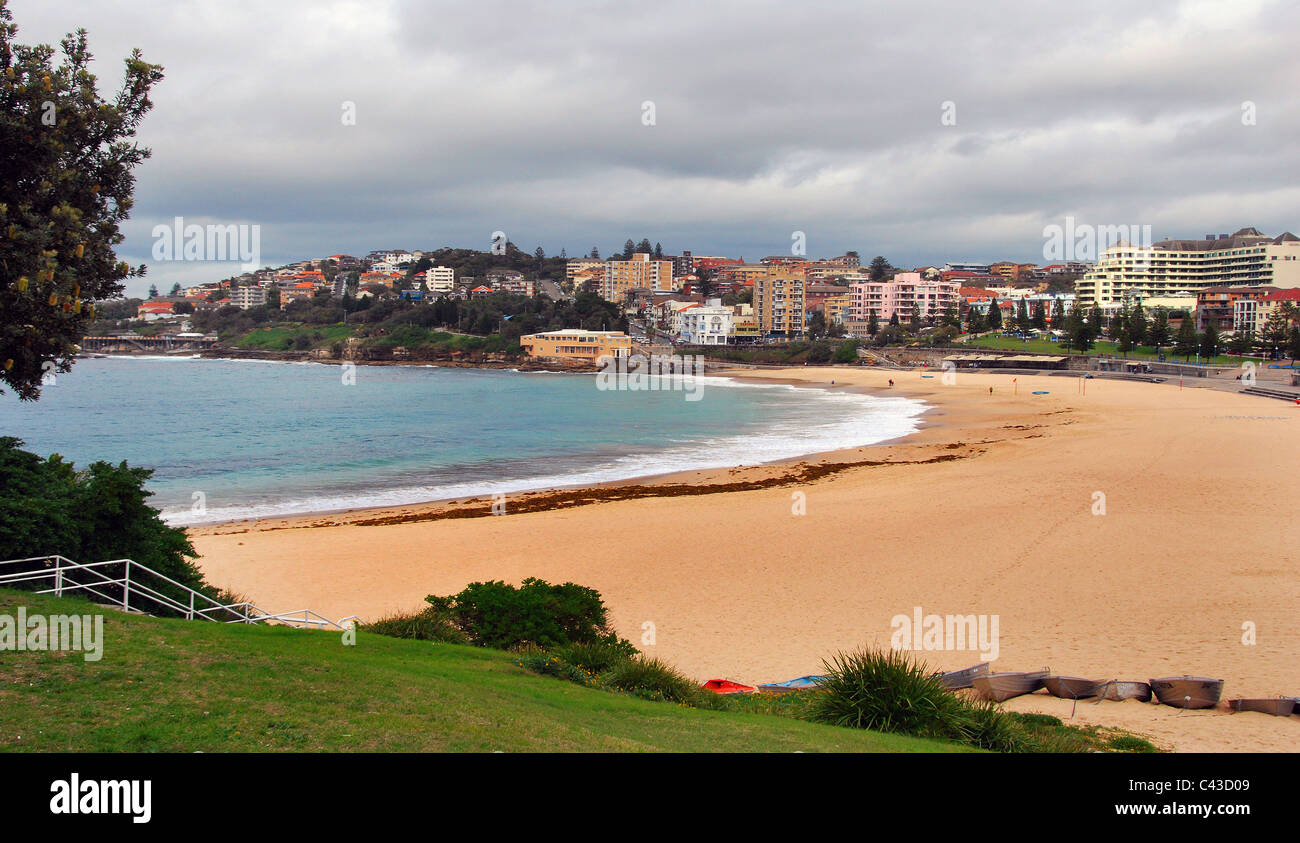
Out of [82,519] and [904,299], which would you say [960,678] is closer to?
[82,519]

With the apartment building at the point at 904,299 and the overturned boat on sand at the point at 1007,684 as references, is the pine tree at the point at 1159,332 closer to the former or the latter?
the apartment building at the point at 904,299

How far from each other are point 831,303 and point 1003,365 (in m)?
60.2

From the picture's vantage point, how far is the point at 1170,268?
→ 127 metres

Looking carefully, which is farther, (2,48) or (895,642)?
(895,642)

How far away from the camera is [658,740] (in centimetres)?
621

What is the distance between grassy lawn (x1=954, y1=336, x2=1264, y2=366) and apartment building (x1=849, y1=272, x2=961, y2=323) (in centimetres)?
2352

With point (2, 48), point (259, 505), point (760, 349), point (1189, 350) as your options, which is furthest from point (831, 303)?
point (2, 48)

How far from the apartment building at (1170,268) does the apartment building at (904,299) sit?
813 inches

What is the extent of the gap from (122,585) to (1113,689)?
1102 centimetres

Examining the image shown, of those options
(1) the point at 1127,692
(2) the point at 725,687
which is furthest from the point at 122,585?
(1) the point at 1127,692
